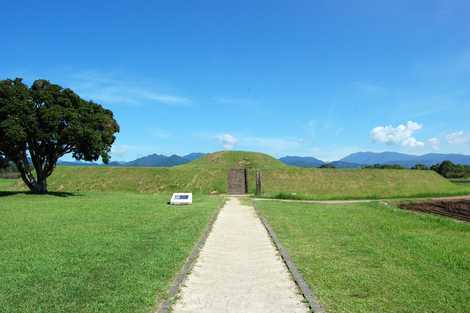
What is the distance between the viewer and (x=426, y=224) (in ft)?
55.5

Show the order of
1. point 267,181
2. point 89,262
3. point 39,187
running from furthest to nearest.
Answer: point 267,181 → point 39,187 → point 89,262

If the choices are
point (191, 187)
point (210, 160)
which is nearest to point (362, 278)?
point (191, 187)

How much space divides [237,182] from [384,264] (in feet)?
136

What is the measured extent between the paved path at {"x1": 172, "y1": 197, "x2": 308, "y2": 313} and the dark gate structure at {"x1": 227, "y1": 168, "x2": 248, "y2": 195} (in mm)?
34394

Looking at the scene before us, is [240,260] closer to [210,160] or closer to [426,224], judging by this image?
[426,224]

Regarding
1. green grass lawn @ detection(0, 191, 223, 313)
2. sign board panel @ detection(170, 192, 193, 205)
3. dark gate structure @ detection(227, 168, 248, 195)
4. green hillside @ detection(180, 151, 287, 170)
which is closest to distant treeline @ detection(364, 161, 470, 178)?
green hillside @ detection(180, 151, 287, 170)

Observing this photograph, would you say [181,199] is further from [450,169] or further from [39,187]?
[450,169]

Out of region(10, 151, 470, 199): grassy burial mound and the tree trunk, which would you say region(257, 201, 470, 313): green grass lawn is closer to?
the tree trunk

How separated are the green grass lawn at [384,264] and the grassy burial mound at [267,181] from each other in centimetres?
3178

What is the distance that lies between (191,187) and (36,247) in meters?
37.7

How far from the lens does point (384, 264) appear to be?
9.18 metres

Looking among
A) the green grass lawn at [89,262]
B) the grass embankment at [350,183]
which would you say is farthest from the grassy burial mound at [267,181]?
the green grass lawn at [89,262]

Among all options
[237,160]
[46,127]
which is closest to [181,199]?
[46,127]

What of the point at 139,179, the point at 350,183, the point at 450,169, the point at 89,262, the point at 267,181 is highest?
the point at 450,169
